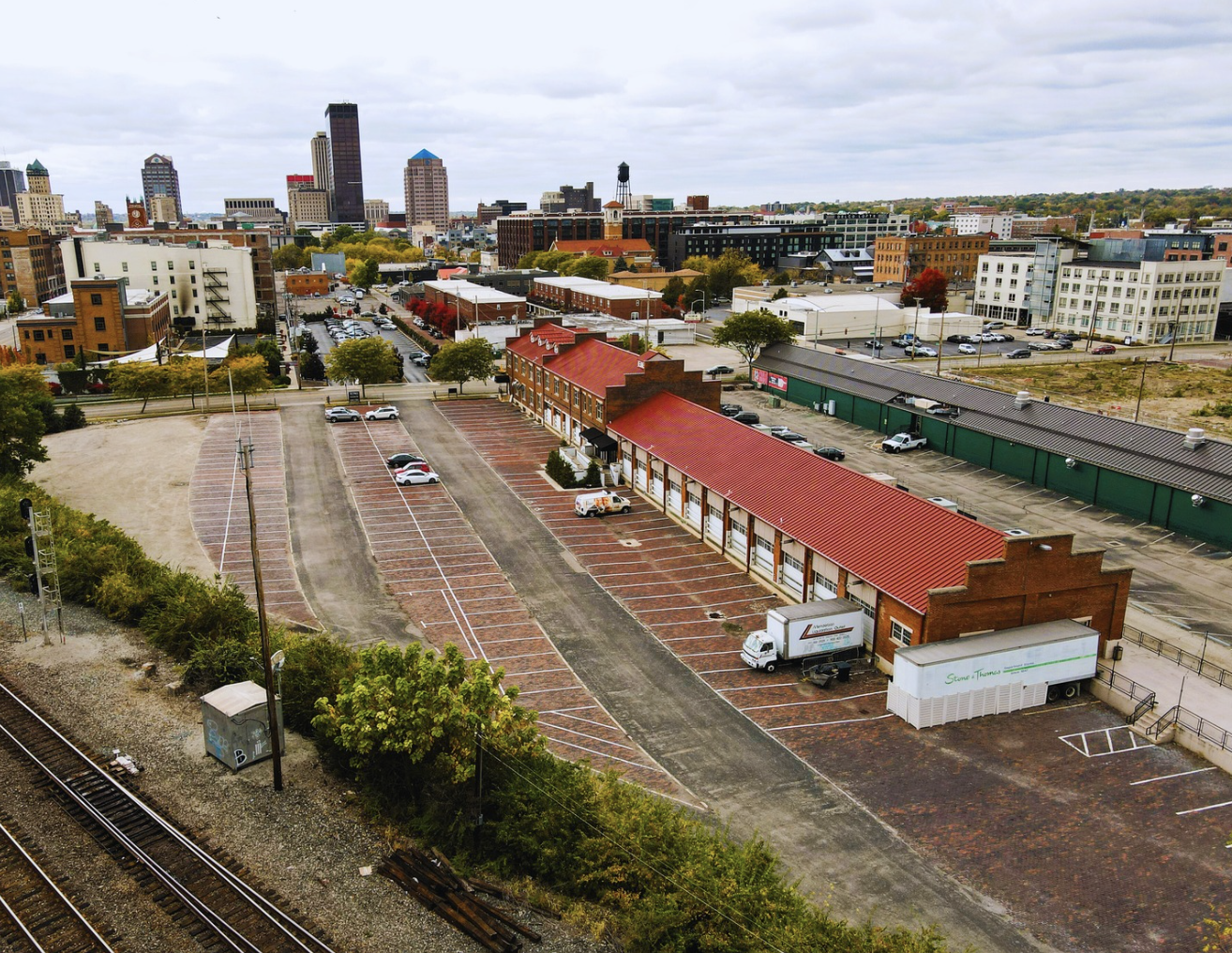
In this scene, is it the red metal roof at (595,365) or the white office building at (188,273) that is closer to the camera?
the red metal roof at (595,365)

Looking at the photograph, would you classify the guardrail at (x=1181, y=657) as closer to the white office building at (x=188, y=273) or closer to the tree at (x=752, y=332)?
the tree at (x=752, y=332)

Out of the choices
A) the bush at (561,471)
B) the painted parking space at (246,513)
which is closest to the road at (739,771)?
the painted parking space at (246,513)

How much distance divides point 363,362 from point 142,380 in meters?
17.1

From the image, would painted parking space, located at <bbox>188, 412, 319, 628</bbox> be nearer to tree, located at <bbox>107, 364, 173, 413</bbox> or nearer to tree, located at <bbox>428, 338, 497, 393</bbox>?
tree, located at <bbox>107, 364, 173, 413</bbox>

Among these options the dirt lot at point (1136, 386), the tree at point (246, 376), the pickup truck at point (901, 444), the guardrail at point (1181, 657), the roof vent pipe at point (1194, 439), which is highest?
the roof vent pipe at point (1194, 439)

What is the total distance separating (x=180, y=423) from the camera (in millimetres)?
69312

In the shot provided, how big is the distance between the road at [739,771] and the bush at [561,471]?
9918 millimetres

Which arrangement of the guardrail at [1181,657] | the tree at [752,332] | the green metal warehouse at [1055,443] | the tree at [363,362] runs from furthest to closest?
the tree at [752,332] < the tree at [363,362] < the green metal warehouse at [1055,443] < the guardrail at [1181,657]

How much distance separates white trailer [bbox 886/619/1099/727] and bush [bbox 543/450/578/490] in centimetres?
2705

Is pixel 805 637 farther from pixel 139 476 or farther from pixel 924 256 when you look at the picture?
pixel 924 256

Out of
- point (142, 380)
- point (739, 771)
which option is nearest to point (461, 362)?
point (142, 380)

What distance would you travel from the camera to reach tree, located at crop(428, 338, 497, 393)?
77.9 m

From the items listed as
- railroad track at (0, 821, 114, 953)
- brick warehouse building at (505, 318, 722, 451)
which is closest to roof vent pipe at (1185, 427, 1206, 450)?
brick warehouse building at (505, 318, 722, 451)

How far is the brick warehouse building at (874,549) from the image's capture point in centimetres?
2950
